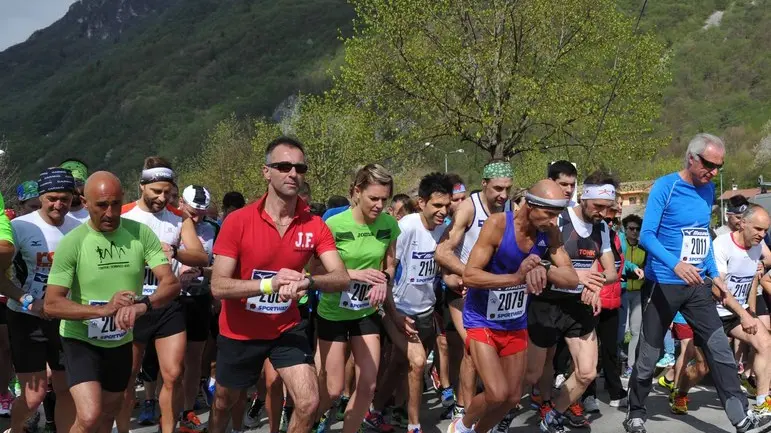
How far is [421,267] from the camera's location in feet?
24.3

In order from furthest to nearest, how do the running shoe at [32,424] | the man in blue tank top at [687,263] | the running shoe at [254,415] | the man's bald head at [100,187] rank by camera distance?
1. the running shoe at [254,415]
2. the running shoe at [32,424]
3. the man in blue tank top at [687,263]
4. the man's bald head at [100,187]

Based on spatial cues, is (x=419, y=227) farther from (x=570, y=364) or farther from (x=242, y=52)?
(x=242, y=52)

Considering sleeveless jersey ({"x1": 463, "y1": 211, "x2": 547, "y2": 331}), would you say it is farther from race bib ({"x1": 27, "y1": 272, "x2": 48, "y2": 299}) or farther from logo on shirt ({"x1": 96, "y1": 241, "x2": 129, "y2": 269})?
race bib ({"x1": 27, "y1": 272, "x2": 48, "y2": 299})

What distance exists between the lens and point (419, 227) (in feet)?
24.5

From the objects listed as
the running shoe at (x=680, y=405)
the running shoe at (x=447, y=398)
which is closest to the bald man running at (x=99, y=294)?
the running shoe at (x=447, y=398)

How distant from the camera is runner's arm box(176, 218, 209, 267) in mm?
6316

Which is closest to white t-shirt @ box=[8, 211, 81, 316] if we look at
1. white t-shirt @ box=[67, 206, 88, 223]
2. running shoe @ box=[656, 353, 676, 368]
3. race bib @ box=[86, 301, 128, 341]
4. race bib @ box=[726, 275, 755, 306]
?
white t-shirt @ box=[67, 206, 88, 223]

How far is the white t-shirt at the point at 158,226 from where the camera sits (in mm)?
6652

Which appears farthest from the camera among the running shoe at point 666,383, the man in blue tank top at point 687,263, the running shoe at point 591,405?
the running shoe at point 666,383

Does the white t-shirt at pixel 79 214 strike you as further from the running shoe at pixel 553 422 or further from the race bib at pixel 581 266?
the running shoe at pixel 553 422

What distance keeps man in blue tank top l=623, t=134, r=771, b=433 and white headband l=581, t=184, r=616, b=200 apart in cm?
35

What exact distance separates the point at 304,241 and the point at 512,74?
65.3 feet

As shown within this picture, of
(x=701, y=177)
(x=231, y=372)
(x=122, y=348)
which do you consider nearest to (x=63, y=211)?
(x=122, y=348)

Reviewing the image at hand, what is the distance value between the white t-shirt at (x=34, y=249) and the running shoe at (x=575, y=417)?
4790mm
